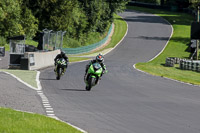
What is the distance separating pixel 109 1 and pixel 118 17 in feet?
84.1

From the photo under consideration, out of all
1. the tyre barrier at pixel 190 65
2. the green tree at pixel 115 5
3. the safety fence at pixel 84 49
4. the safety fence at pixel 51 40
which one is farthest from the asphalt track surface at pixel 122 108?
the green tree at pixel 115 5

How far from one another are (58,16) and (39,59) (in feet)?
108

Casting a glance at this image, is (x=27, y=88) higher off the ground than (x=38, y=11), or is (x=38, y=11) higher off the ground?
(x=38, y=11)

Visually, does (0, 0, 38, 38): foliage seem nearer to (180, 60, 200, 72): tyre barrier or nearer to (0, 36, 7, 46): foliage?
(0, 36, 7, 46): foliage

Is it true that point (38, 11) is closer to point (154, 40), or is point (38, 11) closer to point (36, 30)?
point (36, 30)

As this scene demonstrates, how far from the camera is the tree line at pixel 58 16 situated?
57.7 meters

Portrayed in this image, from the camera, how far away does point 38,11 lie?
65188mm

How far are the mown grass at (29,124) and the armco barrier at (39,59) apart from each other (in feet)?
67.8

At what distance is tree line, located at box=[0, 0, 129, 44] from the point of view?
57.7 metres

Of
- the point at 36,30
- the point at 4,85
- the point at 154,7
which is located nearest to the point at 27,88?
the point at 4,85

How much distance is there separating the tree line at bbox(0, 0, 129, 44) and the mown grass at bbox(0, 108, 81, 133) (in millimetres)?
44431

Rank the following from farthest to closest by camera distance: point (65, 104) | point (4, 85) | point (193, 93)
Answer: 1. point (193, 93)
2. point (4, 85)
3. point (65, 104)

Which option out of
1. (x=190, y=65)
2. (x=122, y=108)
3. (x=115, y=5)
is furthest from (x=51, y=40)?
(x=115, y=5)

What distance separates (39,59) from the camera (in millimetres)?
34312
